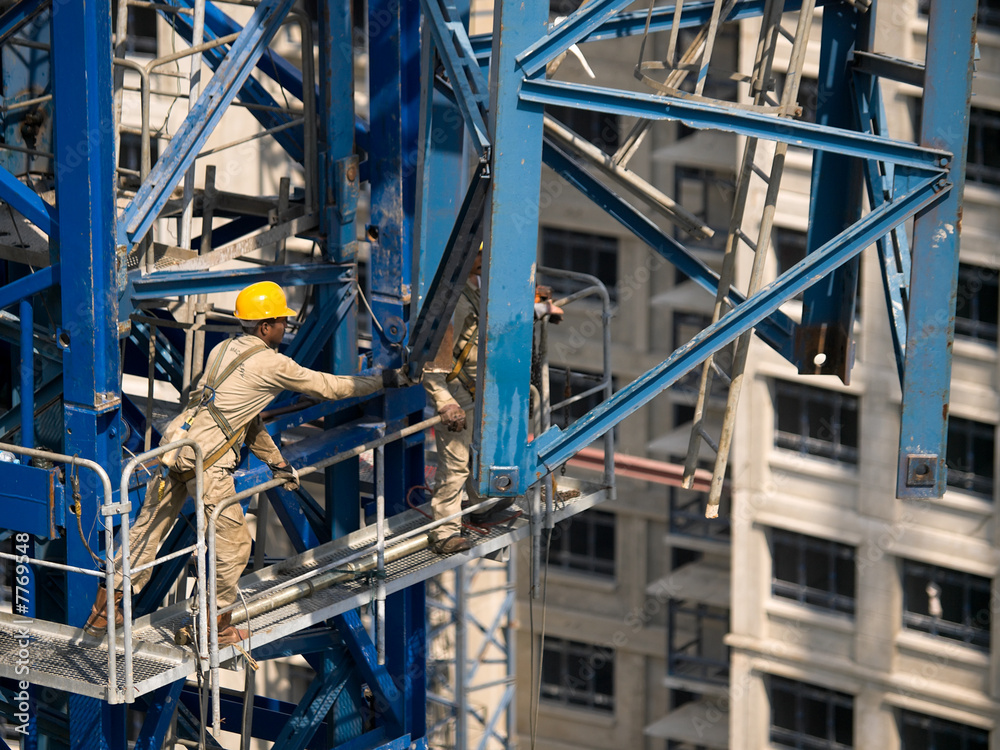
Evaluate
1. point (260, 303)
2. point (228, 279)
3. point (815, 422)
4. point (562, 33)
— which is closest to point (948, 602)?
point (815, 422)

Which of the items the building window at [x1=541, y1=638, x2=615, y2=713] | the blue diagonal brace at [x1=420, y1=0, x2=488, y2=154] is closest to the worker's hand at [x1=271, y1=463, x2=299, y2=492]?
the blue diagonal brace at [x1=420, y1=0, x2=488, y2=154]

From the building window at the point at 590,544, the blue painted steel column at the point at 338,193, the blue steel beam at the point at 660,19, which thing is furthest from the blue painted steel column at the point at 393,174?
the building window at the point at 590,544

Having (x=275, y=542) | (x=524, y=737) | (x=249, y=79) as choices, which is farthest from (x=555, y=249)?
(x=249, y=79)

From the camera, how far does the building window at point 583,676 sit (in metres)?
43.2

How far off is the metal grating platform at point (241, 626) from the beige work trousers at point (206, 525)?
436 millimetres

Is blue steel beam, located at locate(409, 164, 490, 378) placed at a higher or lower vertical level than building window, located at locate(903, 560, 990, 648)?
higher

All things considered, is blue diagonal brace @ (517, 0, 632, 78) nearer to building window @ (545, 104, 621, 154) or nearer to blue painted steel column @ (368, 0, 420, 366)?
blue painted steel column @ (368, 0, 420, 366)

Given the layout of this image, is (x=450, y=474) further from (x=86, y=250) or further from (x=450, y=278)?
(x=86, y=250)

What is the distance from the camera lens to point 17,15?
14.9 meters

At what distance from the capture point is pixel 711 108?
13.1 meters

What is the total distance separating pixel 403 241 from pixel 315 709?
14.3 ft

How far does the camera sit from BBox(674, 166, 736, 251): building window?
39.8 metres

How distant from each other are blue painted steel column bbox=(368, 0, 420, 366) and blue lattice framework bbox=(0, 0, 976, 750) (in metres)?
0.02

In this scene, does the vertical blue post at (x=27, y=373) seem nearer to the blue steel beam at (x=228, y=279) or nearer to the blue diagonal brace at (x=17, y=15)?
the blue steel beam at (x=228, y=279)
